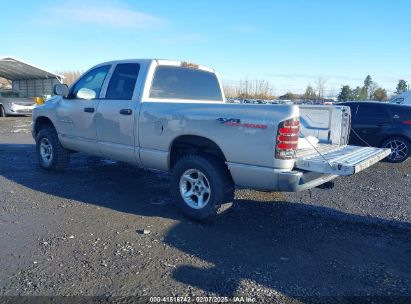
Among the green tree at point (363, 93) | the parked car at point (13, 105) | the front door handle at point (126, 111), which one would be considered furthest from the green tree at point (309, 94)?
the front door handle at point (126, 111)

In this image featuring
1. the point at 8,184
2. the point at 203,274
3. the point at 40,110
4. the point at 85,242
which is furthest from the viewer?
the point at 40,110

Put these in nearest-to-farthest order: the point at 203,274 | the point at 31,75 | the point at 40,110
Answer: the point at 203,274, the point at 40,110, the point at 31,75

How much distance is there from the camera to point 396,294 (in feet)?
9.84

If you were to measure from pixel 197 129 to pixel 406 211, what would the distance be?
3289 mm

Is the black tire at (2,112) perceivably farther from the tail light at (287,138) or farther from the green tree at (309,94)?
the tail light at (287,138)

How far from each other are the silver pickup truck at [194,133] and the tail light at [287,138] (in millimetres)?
10

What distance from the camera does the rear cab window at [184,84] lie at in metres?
5.27

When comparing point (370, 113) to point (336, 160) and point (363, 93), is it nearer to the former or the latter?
point (336, 160)

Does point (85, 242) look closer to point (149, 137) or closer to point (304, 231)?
point (149, 137)

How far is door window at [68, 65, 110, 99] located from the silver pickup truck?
0.02 meters

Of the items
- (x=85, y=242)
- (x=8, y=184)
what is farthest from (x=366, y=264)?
(x=8, y=184)

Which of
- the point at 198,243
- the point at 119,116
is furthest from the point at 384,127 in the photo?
the point at 198,243

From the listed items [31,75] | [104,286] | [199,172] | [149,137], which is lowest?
[104,286]

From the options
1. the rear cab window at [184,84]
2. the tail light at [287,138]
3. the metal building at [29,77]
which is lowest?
the tail light at [287,138]
